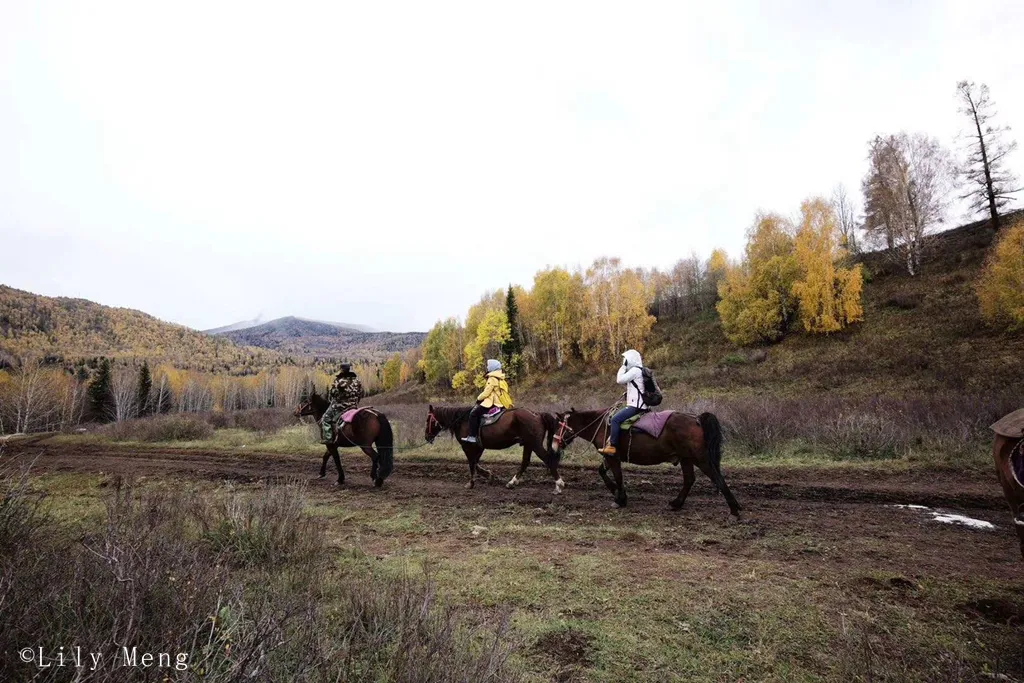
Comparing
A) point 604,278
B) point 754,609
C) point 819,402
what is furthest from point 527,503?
point 604,278

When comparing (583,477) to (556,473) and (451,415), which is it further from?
(451,415)

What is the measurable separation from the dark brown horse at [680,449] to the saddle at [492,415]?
239cm

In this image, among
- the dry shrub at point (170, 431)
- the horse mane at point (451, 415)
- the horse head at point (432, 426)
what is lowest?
the dry shrub at point (170, 431)

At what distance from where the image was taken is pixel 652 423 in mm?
7703

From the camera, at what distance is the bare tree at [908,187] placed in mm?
32312

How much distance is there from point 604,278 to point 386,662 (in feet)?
144

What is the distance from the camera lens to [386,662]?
2.75 meters

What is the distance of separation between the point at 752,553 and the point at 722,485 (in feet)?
5.14

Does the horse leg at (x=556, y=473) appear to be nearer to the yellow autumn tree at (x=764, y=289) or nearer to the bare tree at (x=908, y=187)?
the yellow autumn tree at (x=764, y=289)

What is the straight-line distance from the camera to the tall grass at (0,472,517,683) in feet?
5.95

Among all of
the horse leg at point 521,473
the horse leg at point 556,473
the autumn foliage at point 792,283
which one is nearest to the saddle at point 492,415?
the horse leg at point 521,473

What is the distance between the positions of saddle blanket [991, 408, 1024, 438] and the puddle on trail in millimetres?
2241

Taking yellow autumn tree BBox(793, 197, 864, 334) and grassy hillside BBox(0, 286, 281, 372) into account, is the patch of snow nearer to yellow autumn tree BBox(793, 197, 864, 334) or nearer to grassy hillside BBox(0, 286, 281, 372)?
yellow autumn tree BBox(793, 197, 864, 334)

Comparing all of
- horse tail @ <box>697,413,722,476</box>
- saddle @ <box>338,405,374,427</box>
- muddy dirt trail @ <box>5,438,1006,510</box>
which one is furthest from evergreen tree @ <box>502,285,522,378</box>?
horse tail @ <box>697,413,722,476</box>
